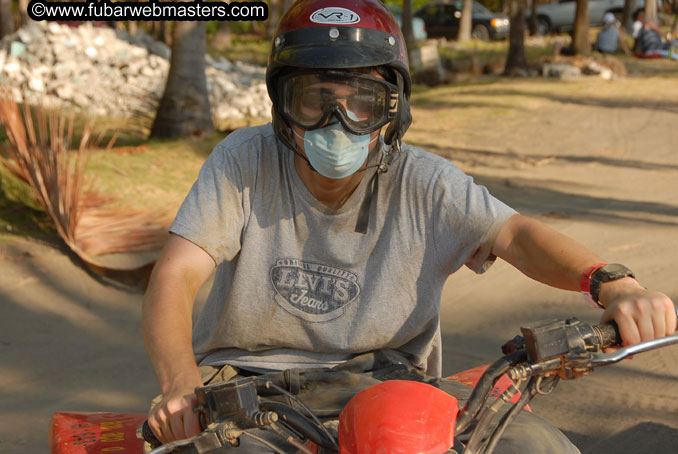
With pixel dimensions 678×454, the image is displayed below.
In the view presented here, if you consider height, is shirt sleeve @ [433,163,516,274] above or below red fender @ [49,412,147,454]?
above

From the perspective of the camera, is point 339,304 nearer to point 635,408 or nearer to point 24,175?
point 635,408

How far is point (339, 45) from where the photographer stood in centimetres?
223

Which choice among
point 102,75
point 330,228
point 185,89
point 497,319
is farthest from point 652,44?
point 330,228

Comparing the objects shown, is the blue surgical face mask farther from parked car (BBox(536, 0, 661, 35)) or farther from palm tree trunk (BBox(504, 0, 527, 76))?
parked car (BBox(536, 0, 661, 35))

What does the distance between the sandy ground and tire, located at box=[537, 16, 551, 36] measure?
2293cm

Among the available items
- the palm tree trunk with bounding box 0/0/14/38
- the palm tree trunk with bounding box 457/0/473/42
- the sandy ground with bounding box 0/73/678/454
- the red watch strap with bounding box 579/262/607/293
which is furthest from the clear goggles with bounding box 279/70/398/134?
the palm tree trunk with bounding box 457/0/473/42

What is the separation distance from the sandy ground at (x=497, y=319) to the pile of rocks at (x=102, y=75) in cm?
562

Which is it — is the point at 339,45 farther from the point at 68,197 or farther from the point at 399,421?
the point at 68,197

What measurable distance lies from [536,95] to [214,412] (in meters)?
14.2

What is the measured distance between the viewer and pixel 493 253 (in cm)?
238

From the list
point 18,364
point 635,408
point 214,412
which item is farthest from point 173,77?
point 214,412

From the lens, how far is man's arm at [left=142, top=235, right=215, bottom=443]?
1.75 metres

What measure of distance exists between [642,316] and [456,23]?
29081 millimetres

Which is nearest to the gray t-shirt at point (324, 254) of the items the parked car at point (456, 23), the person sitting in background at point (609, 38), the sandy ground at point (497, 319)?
the sandy ground at point (497, 319)
